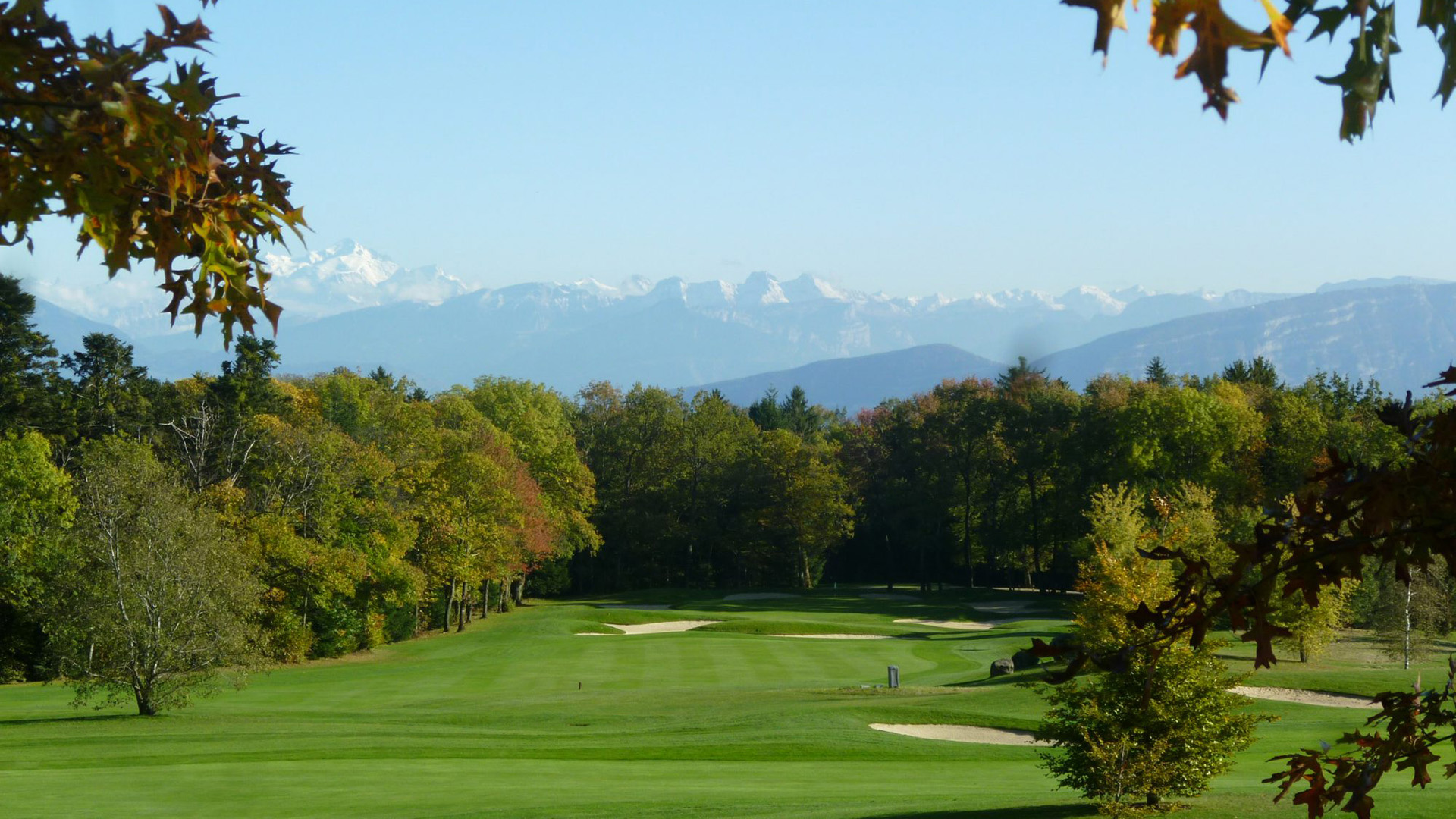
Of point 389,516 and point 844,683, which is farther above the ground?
point 389,516

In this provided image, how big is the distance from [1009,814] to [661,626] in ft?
134

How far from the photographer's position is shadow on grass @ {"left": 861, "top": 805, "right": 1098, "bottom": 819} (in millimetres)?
14625

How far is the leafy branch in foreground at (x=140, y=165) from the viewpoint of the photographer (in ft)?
11.5

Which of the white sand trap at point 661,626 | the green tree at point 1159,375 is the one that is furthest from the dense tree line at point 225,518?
the green tree at point 1159,375

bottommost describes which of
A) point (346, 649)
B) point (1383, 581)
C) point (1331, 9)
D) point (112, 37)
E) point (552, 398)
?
point (346, 649)

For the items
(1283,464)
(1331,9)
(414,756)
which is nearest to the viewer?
(1331,9)

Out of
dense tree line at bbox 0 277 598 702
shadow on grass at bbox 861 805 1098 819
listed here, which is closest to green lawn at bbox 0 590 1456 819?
shadow on grass at bbox 861 805 1098 819

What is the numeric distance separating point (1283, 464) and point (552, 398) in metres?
42.6

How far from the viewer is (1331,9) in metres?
2.41

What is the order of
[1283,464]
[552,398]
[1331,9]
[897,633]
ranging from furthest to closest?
1. [552,398]
2. [1283,464]
3. [897,633]
4. [1331,9]

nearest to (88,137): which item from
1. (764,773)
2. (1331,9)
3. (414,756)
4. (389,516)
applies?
(1331,9)

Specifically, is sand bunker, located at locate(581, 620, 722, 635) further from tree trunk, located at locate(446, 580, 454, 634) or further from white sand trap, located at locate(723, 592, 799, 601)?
white sand trap, located at locate(723, 592, 799, 601)

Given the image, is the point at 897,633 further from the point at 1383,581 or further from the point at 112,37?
the point at 112,37

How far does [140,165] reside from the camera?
3770 mm
